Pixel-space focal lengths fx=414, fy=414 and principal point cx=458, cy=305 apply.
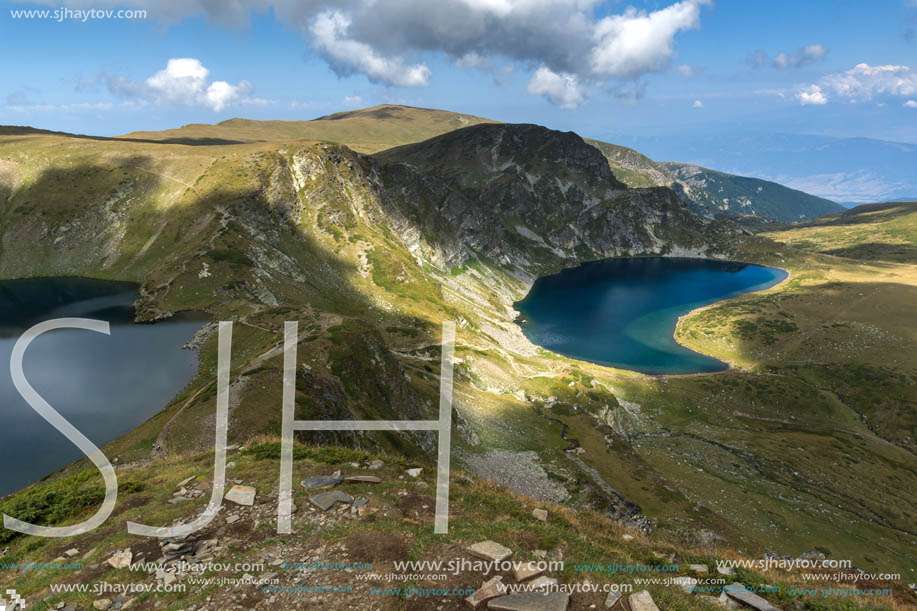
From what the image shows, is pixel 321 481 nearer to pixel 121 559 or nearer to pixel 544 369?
pixel 121 559

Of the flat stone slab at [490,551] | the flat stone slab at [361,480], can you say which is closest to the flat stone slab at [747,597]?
the flat stone slab at [490,551]

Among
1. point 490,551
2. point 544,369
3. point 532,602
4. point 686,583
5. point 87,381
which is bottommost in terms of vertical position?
point 544,369

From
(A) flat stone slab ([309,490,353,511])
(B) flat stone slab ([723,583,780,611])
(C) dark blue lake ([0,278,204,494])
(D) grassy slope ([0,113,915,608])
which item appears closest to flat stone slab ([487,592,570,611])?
(B) flat stone slab ([723,583,780,611])

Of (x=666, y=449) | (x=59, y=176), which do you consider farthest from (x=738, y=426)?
(x=59, y=176)

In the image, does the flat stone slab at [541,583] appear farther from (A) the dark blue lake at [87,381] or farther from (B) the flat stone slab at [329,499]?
(A) the dark blue lake at [87,381]

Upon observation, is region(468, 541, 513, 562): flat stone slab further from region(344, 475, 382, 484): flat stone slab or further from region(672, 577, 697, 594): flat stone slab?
region(344, 475, 382, 484): flat stone slab

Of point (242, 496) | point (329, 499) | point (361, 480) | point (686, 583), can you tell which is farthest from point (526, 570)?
point (242, 496)

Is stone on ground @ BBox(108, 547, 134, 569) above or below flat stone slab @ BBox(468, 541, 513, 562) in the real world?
below
